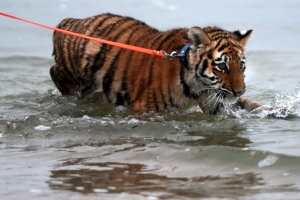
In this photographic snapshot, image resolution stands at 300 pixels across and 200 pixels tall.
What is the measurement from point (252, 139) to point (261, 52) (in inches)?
243

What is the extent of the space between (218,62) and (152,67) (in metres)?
0.73

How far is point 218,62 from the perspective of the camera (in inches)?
247

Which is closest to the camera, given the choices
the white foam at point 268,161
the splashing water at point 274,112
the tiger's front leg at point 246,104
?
the white foam at point 268,161

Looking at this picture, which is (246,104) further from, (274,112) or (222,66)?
(222,66)

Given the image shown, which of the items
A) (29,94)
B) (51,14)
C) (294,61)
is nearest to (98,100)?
(29,94)

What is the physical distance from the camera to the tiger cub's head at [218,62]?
6.19 meters

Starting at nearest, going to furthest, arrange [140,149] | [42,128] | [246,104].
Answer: [140,149] < [42,128] < [246,104]

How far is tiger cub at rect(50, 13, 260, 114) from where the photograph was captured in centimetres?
629

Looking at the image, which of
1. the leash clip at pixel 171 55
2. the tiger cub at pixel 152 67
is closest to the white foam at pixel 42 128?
the tiger cub at pixel 152 67

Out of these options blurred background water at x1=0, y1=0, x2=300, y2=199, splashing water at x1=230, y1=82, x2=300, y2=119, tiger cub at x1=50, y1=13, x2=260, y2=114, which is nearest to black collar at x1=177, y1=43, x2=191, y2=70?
tiger cub at x1=50, y1=13, x2=260, y2=114

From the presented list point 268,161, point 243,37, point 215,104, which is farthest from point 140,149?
point 243,37

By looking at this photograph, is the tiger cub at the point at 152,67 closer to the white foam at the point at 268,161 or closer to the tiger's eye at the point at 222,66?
the tiger's eye at the point at 222,66

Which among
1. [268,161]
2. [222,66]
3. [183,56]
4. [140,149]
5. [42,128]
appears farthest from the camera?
[42,128]

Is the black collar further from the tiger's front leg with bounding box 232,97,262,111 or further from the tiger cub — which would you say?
the tiger's front leg with bounding box 232,97,262,111
